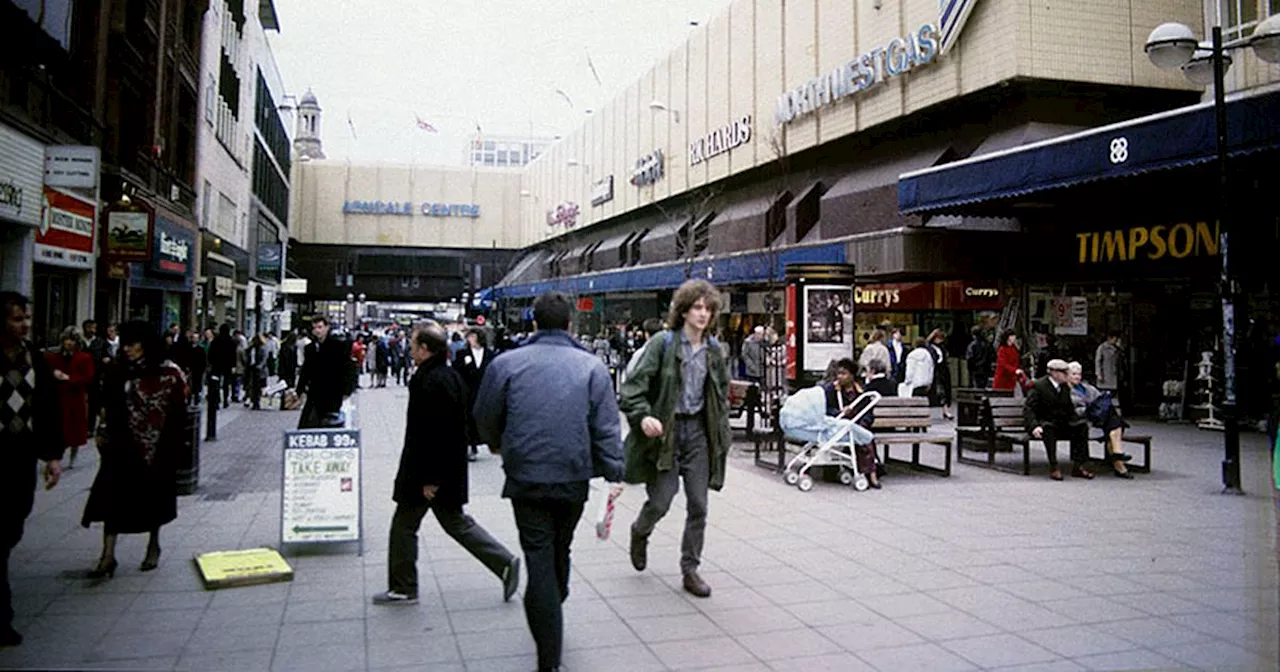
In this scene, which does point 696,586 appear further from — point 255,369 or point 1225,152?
point 255,369

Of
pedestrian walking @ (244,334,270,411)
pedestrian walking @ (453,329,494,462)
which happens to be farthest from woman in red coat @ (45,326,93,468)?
pedestrian walking @ (244,334,270,411)

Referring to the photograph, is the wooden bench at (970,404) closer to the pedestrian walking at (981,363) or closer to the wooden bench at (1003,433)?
the wooden bench at (1003,433)

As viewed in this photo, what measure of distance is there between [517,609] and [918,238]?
1625 centimetres

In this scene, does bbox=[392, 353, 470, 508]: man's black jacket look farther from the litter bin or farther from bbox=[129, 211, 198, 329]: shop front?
bbox=[129, 211, 198, 329]: shop front

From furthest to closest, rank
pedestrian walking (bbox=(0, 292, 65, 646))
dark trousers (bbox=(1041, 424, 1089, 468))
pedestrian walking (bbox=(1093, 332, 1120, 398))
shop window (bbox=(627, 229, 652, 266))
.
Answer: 1. shop window (bbox=(627, 229, 652, 266))
2. pedestrian walking (bbox=(1093, 332, 1120, 398))
3. dark trousers (bbox=(1041, 424, 1089, 468))
4. pedestrian walking (bbox=(0, 292, 65, 646))

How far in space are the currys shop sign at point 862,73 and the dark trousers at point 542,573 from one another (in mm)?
19247

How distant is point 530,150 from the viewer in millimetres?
130500

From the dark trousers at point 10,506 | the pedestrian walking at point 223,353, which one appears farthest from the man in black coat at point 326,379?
the pedestrian walking at point 223,353

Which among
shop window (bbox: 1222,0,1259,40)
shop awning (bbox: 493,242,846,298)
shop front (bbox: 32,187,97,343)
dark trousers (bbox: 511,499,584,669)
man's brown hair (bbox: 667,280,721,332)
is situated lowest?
dark trousers (bbox: 511,499,584,669)

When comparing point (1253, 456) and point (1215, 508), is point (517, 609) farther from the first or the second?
point (1253, 456)

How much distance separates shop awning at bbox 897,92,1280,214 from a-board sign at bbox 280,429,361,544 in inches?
448

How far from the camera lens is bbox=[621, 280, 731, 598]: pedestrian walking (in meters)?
5.58

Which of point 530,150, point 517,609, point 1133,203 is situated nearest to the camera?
point 517,609

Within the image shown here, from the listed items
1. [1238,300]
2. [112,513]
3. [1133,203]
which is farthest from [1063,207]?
[112,513]
